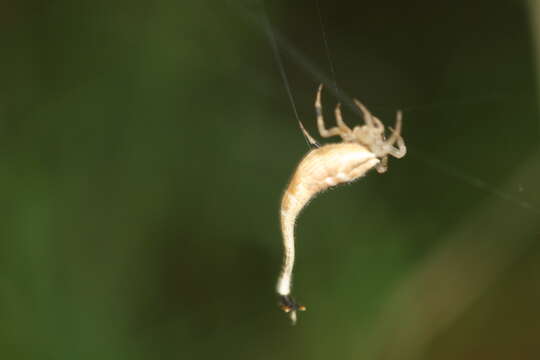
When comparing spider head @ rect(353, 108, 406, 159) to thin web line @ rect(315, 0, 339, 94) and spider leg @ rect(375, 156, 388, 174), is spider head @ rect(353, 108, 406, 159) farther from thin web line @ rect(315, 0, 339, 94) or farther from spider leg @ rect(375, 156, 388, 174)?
thin web line @ rect(315, 0, 339, 94)

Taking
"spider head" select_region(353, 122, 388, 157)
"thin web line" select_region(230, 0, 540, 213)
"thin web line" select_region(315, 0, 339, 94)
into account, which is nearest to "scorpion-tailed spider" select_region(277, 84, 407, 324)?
"spider head" select_region(353, 122, 388, 157)

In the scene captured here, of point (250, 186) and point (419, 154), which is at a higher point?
point (250, 186)

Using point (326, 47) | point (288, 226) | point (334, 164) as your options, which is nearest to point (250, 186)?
point (326, 47)

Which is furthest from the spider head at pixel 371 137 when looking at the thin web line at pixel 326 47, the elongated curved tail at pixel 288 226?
the thin web line at pixel 326 47

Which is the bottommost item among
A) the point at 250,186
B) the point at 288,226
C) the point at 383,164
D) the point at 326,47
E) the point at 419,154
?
the point at 288,226

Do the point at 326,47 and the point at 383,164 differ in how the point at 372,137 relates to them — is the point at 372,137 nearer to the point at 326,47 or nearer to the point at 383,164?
the point at 383,164

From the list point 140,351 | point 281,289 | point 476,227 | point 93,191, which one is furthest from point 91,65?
point 476,227

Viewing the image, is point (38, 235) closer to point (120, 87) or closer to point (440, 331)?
point (120, 87)

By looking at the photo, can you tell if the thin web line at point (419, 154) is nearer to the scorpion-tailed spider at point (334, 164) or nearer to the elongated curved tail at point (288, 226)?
the scorpion-tailed spider at point (334, 164)
